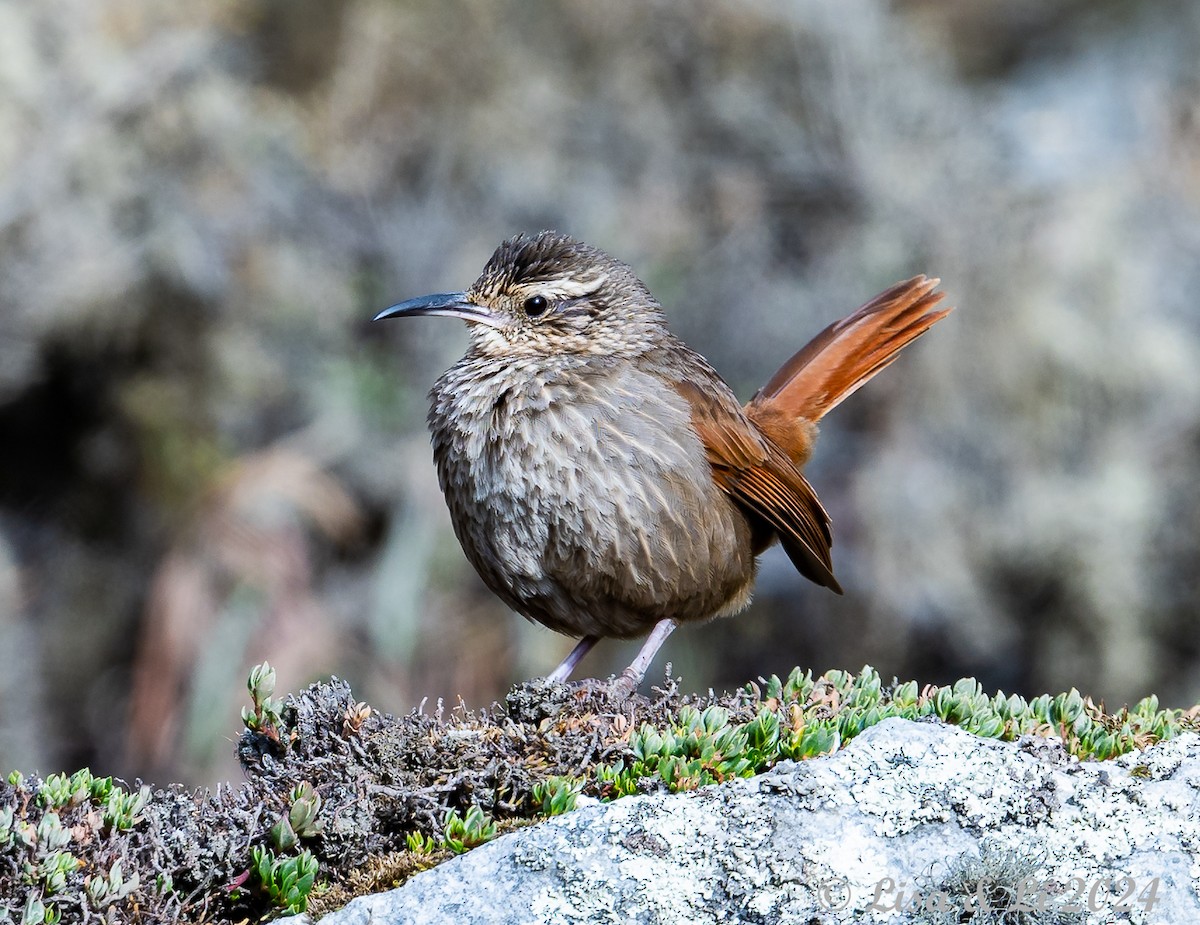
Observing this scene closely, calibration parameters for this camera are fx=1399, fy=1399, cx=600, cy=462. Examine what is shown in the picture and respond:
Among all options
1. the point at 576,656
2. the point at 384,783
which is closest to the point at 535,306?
the point at 576,656

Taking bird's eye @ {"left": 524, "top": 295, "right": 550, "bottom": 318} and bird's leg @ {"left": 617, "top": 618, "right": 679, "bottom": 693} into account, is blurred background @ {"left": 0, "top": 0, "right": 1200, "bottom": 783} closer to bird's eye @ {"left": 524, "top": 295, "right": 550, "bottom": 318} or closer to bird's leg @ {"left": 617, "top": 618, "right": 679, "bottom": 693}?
bird's leg @ {"left": 617, "top": 618, "right": 679, "bottom": 693}

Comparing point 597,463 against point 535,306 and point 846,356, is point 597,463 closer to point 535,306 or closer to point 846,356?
point 535,306

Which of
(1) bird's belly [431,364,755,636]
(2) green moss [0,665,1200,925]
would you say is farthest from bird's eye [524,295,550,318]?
(2) green moss [0,665,1200,925]

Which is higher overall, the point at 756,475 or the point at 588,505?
the point at 756,475

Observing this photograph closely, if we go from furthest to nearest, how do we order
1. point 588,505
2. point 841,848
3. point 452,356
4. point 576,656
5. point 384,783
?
point 452,356 < point 576,656 < point 588,505 < point 384,783 < point 841,848

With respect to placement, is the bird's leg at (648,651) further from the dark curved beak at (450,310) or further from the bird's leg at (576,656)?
the dark curved beak at (450,310)

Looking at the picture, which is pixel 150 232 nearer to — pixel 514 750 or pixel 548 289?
pixel 548 289

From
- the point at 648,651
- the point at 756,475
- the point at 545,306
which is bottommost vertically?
the point at 648,651

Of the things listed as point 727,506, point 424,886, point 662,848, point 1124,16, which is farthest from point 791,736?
point 1124,16
